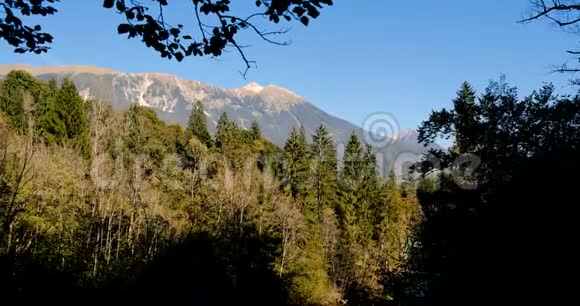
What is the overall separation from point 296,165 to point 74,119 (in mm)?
21820

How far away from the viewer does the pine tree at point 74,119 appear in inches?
1581

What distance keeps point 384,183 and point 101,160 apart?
124 feet

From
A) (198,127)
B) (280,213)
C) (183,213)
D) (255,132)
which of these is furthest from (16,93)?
(255,132)

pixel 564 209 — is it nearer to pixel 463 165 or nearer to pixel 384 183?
pixel 463 165

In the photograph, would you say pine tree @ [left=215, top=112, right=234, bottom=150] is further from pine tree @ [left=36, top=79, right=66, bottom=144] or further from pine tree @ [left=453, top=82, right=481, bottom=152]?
pine tree @ [left=453, top=82, right=481, bottom=152]

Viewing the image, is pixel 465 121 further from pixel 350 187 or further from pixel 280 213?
pixel 350 187

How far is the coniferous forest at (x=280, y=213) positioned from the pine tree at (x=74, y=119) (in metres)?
0.14

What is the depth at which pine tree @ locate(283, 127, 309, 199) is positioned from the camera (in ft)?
152

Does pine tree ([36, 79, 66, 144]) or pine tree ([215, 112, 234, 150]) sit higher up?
pine tree ([215, 112, 234, 150])

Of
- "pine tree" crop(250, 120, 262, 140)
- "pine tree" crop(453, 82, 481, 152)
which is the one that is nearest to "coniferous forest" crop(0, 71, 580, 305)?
"pine tree" crop(453, 82, 481, 152)

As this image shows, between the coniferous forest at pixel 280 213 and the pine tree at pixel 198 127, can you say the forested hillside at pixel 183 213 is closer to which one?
the coniferous forest at pixel 280 213

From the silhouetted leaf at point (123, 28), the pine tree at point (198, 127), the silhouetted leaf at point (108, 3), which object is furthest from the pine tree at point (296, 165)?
the silhouetted leaf at point (108, 3)

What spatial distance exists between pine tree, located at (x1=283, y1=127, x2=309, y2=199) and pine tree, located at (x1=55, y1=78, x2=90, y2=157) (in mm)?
19505

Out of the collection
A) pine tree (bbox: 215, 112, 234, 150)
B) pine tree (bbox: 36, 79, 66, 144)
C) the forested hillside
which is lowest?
the forested hillside
